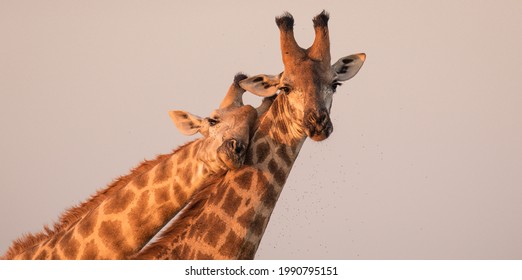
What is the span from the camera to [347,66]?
50.6 feet

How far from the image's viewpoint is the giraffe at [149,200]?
1495cm

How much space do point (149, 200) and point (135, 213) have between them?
200 mm

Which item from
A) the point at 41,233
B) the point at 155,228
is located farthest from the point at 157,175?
the point at 41,233

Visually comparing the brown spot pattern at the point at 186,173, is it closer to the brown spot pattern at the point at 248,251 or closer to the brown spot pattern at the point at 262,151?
the brown spot pattern at the point at 262,151

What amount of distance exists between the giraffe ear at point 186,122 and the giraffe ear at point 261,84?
2.16 feet

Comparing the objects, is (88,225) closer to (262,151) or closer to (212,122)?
(212,122)

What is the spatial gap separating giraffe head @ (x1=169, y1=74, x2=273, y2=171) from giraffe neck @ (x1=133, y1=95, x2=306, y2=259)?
0.62 feet

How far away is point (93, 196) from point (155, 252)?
1.57m

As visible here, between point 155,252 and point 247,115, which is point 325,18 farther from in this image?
point 155,252

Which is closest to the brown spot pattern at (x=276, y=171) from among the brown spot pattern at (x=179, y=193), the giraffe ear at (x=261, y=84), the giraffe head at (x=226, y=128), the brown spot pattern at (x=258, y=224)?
the giraffe head at (x=226, y=128)

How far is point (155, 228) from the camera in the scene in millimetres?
15125

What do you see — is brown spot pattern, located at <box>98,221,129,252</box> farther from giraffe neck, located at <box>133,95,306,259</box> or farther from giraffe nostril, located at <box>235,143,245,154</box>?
giraffe nostril, located at <box>235,143,245,154</box>

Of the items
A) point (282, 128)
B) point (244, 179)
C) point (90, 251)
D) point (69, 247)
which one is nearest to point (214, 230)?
point (244, 179)

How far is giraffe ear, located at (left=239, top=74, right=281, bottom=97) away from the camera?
1520 centimetres
